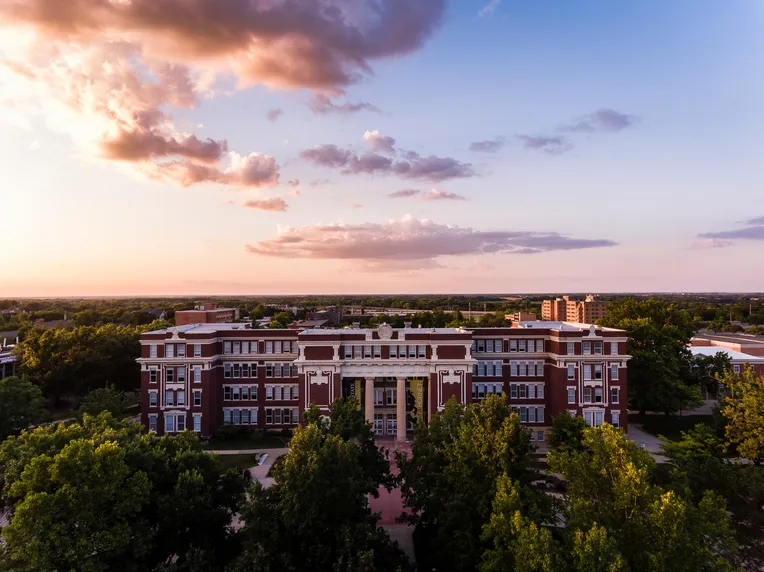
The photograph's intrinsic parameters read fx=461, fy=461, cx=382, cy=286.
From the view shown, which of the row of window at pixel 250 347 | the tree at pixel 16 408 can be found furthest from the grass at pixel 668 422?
the tree at pixel 16 408

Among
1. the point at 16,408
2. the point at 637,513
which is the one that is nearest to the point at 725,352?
the point at 637,513

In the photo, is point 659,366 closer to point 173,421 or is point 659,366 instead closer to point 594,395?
point 594,395

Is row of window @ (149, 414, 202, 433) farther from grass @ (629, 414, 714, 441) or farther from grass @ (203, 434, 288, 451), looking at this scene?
grass @ (629, 414, 714, 441)

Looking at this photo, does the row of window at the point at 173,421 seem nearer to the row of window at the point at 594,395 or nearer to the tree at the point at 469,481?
the tree at the point at 469,481

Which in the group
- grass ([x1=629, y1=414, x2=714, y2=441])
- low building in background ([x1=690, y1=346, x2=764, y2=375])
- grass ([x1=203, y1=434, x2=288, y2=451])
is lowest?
grass ([x1=203, y1=434, x2=288, y2=451])

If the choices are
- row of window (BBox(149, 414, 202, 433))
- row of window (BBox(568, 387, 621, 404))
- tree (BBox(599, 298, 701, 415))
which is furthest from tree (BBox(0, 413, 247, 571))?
tree (BBox(599, 298, 701, 415))

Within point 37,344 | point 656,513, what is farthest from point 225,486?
point 37,344
